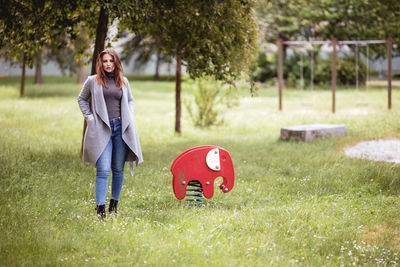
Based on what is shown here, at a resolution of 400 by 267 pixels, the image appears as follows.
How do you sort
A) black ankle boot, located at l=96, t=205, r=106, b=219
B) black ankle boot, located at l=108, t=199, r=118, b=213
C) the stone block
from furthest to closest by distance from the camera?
the stone block, black ankle boot, located at l=108, t=199, r=118, b=213, black ankle boot, located at l=96, t=205, r=106, b=219

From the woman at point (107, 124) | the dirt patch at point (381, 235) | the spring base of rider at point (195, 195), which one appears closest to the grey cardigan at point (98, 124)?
the woman at point (107, 124)

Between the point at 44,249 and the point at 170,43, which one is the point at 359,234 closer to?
the point at 44,249

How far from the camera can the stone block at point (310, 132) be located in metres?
11.6

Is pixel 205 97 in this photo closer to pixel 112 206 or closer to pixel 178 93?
pixel 178 93

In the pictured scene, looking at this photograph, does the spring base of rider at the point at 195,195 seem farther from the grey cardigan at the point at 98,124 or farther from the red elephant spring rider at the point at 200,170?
the grey cardigan at the point at 98,124

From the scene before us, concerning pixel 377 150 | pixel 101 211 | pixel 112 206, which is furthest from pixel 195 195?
pixel 377 150

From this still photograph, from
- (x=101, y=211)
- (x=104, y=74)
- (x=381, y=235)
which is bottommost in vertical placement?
(x=381, y=235)

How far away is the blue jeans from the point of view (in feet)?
→ 17.8

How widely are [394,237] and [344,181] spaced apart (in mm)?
2424

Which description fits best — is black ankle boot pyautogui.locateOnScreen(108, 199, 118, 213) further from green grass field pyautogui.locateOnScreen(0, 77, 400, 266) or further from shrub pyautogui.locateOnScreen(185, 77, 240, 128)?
shrub pyautogui.locateOnScreen(185, 77, 240, 128)

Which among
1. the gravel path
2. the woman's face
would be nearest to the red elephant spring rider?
the woman's face

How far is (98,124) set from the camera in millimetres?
5406

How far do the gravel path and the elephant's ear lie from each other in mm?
4220

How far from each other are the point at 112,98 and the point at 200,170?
149 cm
